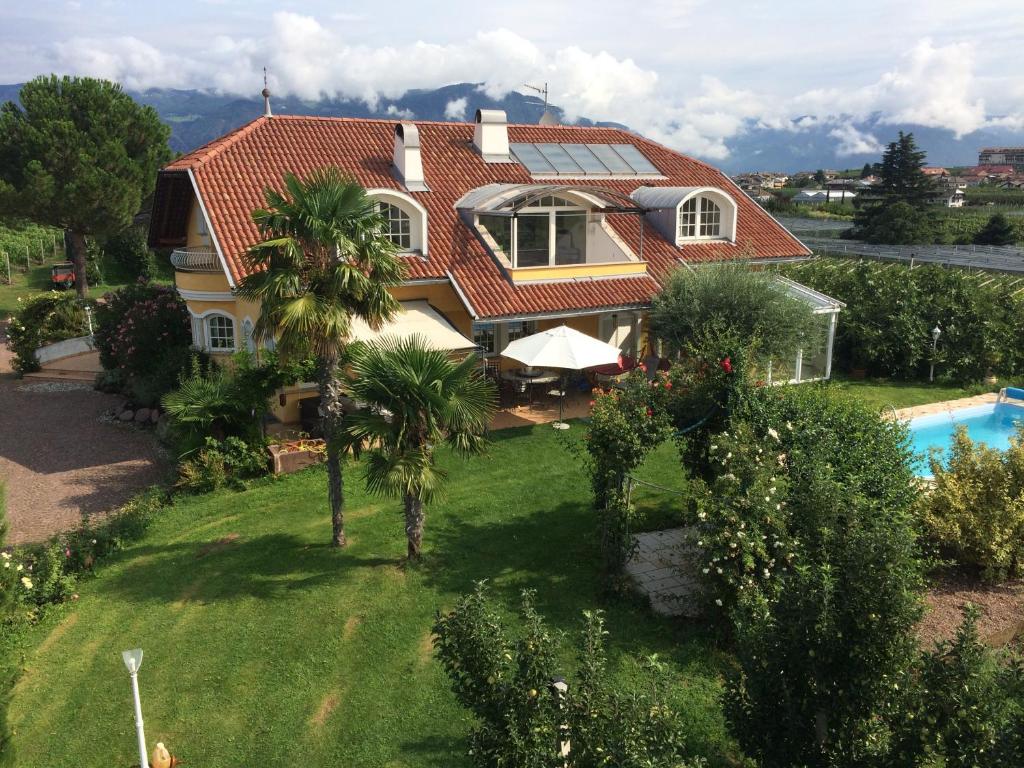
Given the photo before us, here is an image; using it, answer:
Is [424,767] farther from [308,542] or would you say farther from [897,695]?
[308,542]

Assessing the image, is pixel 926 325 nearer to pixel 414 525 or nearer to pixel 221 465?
pixel 414 525

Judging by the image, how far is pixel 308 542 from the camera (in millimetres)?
17734

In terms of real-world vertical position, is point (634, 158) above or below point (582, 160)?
above

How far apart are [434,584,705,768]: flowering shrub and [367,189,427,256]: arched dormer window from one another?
1992 cm

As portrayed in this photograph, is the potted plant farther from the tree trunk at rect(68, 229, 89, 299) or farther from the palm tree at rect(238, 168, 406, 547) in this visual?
the tree trunk at rect(68, 229, 89, 299)

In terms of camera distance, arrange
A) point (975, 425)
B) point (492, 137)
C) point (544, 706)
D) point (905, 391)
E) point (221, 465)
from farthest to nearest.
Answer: point (492, 137) < point (905, 391) < point (975, 425) < point (221, 465) < point (544, 706)

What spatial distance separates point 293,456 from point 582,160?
Result: 67.0 feet

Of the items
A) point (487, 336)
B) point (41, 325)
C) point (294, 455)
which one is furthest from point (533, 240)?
point (41, 325)

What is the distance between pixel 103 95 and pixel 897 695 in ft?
176

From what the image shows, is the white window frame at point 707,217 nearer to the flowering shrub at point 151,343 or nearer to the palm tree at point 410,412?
the palm tree at point 410,412

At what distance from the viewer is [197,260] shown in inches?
1050

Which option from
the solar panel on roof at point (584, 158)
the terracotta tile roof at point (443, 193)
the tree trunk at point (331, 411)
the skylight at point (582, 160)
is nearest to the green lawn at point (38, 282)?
the terracotta tile roof at point (443, 193)

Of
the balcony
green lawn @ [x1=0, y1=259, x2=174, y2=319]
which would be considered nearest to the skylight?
the balcony

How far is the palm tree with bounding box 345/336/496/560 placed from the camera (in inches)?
578
